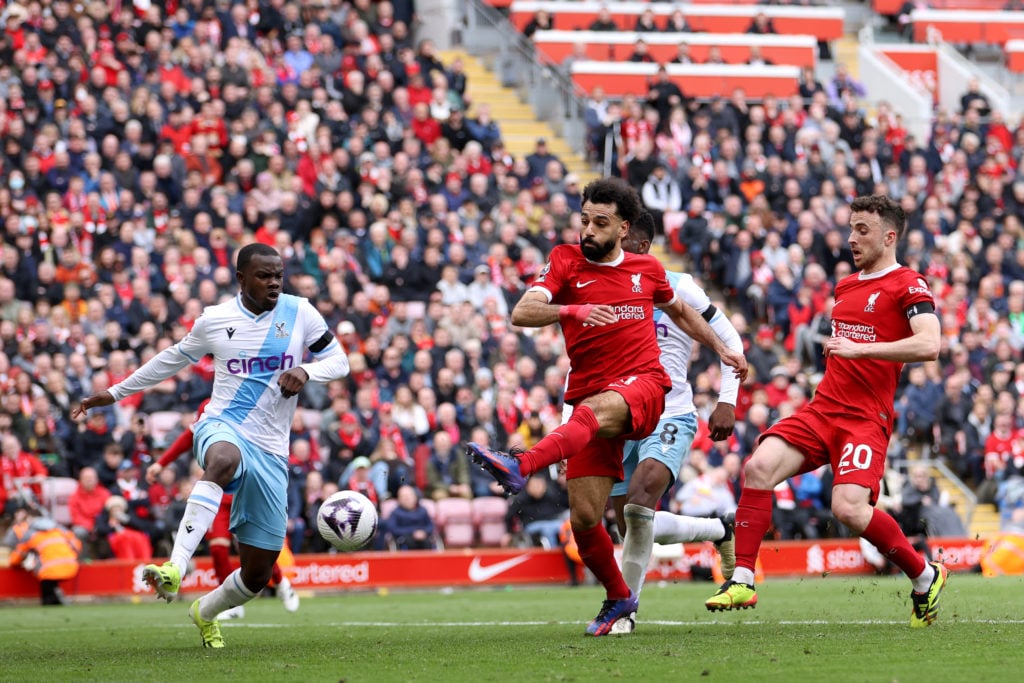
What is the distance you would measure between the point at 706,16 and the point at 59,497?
18874 millimetres

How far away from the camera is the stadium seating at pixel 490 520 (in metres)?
20.2

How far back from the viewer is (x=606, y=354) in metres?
9.94

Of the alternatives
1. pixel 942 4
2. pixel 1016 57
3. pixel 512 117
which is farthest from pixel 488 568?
pixel 942 4

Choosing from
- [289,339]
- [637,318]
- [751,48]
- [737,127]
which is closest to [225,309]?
[289,339]

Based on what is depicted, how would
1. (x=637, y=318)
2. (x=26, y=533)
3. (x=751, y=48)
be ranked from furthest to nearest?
1. (x=751, y=48)
2. (x=26, y=533)
3. (x=637, y=318)

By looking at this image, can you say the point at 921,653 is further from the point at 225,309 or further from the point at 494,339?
the point at 494,339

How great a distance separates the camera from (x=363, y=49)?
86.1ft

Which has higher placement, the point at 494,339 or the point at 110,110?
the point at 110,110

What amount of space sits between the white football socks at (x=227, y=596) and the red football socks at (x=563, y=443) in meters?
2.18

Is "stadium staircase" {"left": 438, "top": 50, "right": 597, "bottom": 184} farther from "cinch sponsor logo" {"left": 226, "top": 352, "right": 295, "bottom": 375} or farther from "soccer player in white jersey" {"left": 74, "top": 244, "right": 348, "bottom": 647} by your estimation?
"cinch sponsor logo" {"left": 226, "top": 352, "right": 295, "bottom": 375}

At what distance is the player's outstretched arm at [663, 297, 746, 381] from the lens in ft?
34.4

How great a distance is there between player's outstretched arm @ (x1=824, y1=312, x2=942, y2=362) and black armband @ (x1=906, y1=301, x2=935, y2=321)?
0.12 meters

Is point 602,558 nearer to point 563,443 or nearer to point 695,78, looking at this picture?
point 563,443

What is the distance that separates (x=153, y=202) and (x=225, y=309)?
11.6 meters
